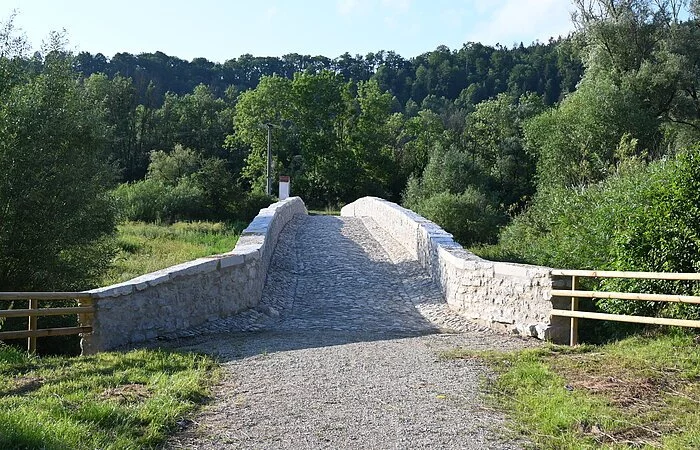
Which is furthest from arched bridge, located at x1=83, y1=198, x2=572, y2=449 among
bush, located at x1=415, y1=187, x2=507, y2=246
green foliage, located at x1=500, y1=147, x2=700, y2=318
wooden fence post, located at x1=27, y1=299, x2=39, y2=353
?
bush, located at x1=415, y1=187, x2=507, y2=246

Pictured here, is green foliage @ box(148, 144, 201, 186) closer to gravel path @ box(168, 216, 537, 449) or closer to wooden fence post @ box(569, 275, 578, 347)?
gravel path @ box(168, 216, 537, 449)

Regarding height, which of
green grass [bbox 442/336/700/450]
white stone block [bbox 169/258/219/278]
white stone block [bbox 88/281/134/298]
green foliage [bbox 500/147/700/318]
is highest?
green foliage [bbox 500/147/700/318]

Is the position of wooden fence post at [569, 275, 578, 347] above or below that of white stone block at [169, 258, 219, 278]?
below

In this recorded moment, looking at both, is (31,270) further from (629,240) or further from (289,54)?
(289,54)

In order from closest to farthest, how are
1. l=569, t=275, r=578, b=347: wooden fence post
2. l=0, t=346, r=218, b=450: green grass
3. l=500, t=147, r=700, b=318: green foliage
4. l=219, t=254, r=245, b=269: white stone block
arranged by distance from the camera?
l=0, t=346, r=218, b=450: green grass
l=500, t=147, r=700, b=318: green foliage
l=569, t=275, r=578, b=347: wooden fence post
l=219, t=254, r=245, b=269: white stone block

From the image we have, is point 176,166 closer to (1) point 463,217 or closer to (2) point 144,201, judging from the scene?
(2) point 144,201

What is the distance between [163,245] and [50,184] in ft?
28.0

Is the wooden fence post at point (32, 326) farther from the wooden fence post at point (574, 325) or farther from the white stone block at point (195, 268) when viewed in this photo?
the wooden fence post at point (574, 325)

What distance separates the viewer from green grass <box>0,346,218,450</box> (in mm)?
4309

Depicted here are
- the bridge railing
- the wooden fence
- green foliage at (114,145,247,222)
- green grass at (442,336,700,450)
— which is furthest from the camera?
green foliage at (114,145,247,222)

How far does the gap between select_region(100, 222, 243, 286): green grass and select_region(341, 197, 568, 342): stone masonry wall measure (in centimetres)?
646

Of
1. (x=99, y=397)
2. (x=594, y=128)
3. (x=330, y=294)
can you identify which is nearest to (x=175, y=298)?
(x=99, y=397)

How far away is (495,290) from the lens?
384 inches

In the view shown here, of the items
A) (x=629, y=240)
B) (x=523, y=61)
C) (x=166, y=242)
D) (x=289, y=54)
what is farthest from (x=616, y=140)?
(x=289, y=54)
